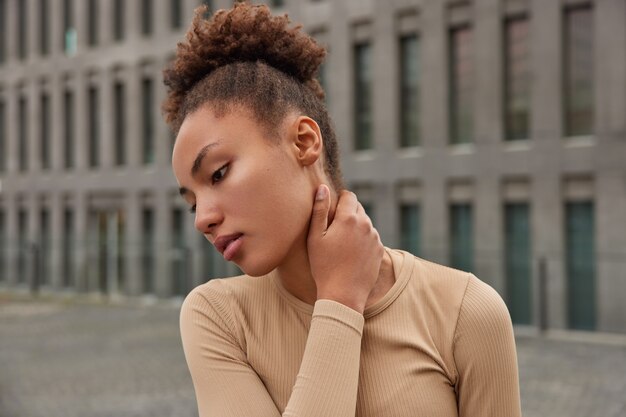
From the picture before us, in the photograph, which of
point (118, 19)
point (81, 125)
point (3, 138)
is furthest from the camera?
point (3, 138)

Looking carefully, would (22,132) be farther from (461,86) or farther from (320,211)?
(320,211)

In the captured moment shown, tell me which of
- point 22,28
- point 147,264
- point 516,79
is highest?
point 22,28

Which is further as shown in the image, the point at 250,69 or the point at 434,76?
the point at 434,76

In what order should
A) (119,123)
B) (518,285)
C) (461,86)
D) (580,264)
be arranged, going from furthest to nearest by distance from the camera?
(119,123) < (461,86) < (518,285) < (580,264)

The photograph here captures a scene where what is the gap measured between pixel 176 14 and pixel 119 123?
437 centimetres

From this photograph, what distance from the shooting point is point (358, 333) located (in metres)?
1.87

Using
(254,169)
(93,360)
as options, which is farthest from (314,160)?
(93,360)

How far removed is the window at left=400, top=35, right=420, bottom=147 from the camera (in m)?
22.4

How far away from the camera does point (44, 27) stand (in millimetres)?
34344

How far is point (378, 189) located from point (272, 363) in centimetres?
2091

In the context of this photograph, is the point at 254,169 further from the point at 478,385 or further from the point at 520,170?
the point at 520,170

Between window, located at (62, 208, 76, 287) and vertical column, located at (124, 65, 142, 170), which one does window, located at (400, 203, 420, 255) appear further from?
window, located at (62, 208, 76, 287)

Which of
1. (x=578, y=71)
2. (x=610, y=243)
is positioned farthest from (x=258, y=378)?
(x=578, y=71)

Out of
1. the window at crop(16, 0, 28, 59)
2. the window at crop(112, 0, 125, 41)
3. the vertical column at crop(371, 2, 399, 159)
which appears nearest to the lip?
the vertical column at crop(371, 2, 399, 159)
